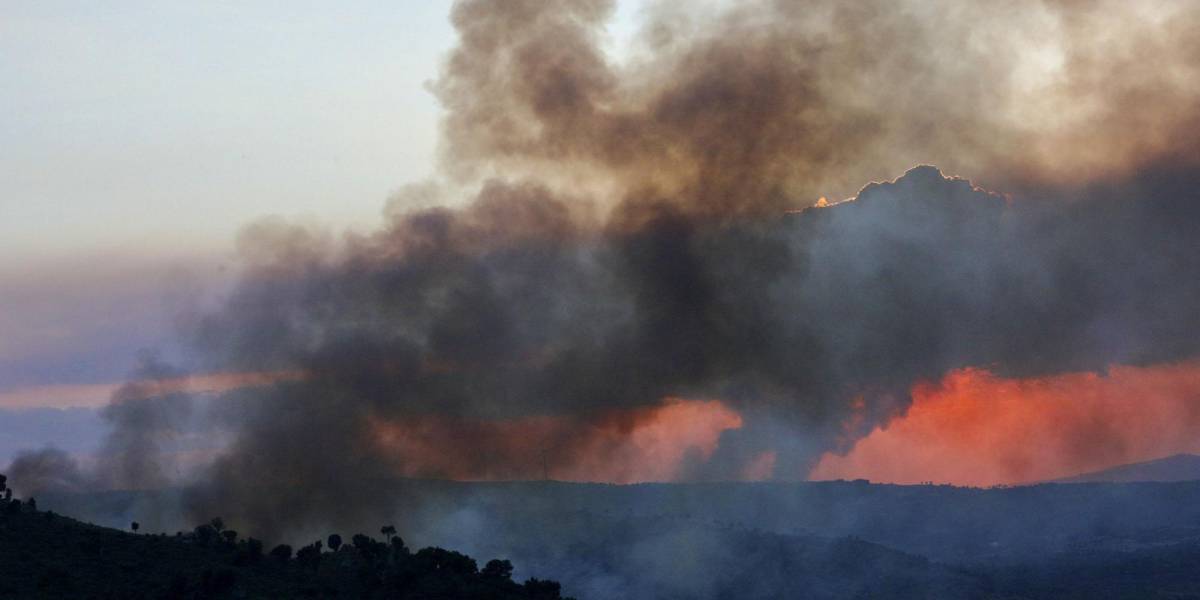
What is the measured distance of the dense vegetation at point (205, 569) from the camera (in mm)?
155875

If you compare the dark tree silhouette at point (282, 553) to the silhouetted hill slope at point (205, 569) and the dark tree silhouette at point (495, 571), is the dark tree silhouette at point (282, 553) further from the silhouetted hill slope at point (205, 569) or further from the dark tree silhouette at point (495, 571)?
the dark tree silhouette at point (495, 571)

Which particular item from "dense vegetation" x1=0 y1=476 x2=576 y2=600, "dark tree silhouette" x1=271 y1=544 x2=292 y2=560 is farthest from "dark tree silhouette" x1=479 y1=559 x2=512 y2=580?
"dark tree silhouette" x1=271 y1=544 x2=292 y2=560

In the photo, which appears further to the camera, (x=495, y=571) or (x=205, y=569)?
(x=495, y=571)

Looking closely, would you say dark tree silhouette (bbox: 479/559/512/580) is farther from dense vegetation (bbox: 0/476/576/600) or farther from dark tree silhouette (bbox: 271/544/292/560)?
dark tree silhouette (bbox: 271/544/292/560)

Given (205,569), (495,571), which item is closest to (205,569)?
(205,569)

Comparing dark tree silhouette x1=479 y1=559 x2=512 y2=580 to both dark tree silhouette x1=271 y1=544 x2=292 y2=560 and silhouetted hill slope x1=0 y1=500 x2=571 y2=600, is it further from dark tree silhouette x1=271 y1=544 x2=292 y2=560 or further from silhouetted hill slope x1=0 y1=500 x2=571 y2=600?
dark tree silhouette x1=271 y1=544 x2=292 y2=560

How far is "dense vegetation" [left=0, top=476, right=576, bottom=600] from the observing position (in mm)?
155875

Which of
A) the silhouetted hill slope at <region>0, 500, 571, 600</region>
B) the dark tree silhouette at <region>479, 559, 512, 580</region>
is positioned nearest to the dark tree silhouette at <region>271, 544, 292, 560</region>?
the silhouetted hill slope at <region>0, 500, 571, 600</region>

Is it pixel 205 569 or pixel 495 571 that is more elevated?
pixel 495 571

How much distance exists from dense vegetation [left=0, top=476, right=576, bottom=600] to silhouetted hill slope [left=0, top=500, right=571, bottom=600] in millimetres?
118

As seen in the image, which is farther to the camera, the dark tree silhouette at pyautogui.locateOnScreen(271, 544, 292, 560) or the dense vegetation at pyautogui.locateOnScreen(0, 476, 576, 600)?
the dark tree silhouette at pyautogui.locateOnScreen(271, 544, 292, 560)

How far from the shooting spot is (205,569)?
168000 mm

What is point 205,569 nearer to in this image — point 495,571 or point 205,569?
point 205,569

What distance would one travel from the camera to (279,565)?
179125 millimetres
